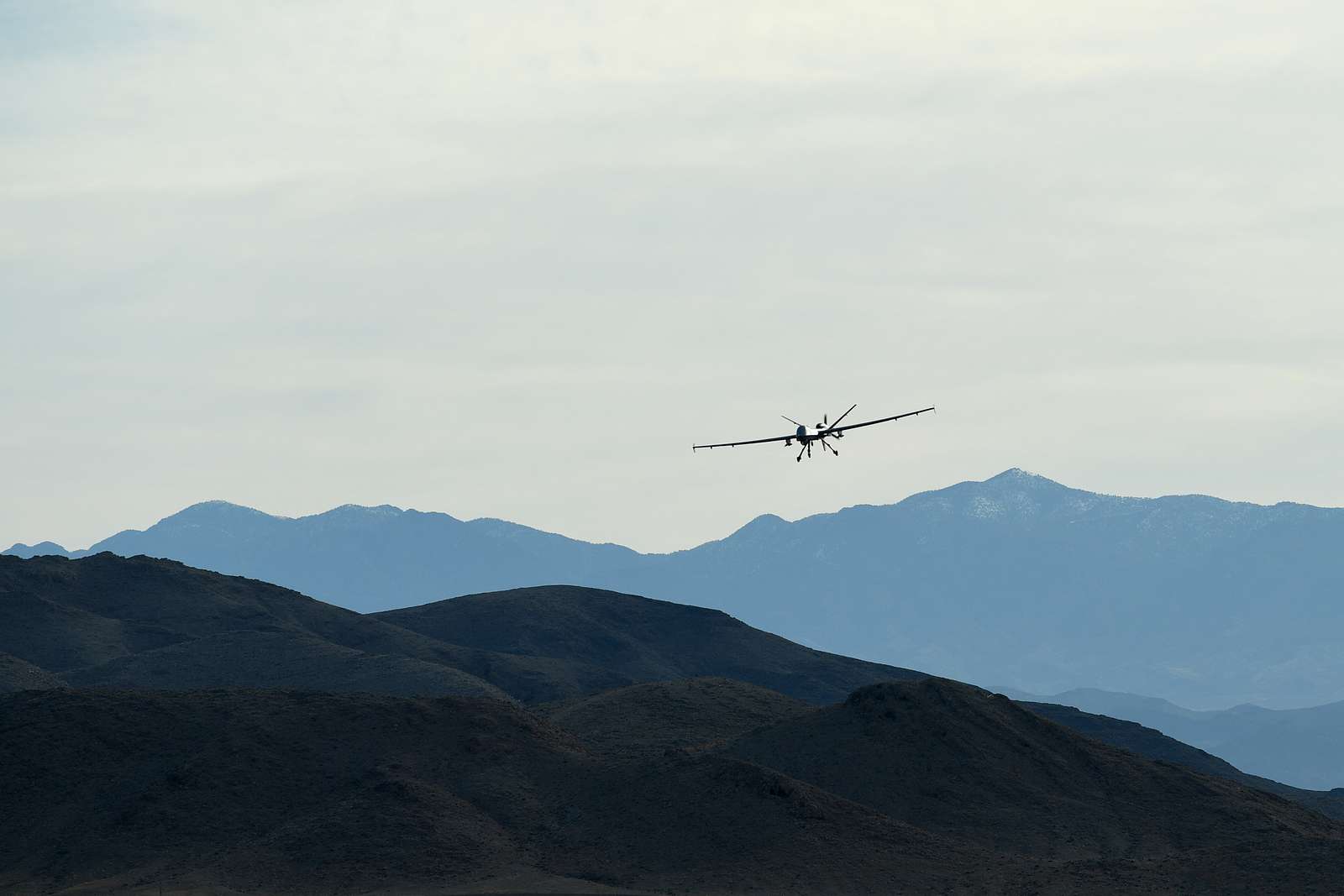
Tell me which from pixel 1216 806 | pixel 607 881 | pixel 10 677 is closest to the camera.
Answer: pixel 607 881

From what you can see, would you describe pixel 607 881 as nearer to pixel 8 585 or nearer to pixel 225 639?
pixel 225 639

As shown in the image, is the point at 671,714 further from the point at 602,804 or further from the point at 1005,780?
the point at 602,804

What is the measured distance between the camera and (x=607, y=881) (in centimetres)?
9725

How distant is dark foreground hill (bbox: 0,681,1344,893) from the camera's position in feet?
323

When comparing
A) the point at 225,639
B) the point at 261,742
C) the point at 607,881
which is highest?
the point at 225,639

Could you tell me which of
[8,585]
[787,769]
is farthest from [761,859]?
[8,585]

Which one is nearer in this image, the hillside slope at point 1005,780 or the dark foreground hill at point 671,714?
the hillside slope at point 1005,780

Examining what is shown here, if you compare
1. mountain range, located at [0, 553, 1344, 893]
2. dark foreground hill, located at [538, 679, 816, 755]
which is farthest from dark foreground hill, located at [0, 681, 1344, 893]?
dark foreground hill, located at [538, 679, 816, 755]

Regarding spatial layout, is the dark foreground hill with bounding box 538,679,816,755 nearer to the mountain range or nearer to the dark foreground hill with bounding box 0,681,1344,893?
the mountain range

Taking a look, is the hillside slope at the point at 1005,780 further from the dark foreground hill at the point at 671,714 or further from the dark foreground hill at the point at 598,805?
the dark foreground hill at the point at 671,714

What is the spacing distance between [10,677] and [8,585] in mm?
45901

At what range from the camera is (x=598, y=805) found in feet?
352

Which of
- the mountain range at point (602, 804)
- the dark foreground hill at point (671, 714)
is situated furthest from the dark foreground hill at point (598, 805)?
the dark foreground hill at point (671, 714)

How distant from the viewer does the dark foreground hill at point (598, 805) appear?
98500mm
